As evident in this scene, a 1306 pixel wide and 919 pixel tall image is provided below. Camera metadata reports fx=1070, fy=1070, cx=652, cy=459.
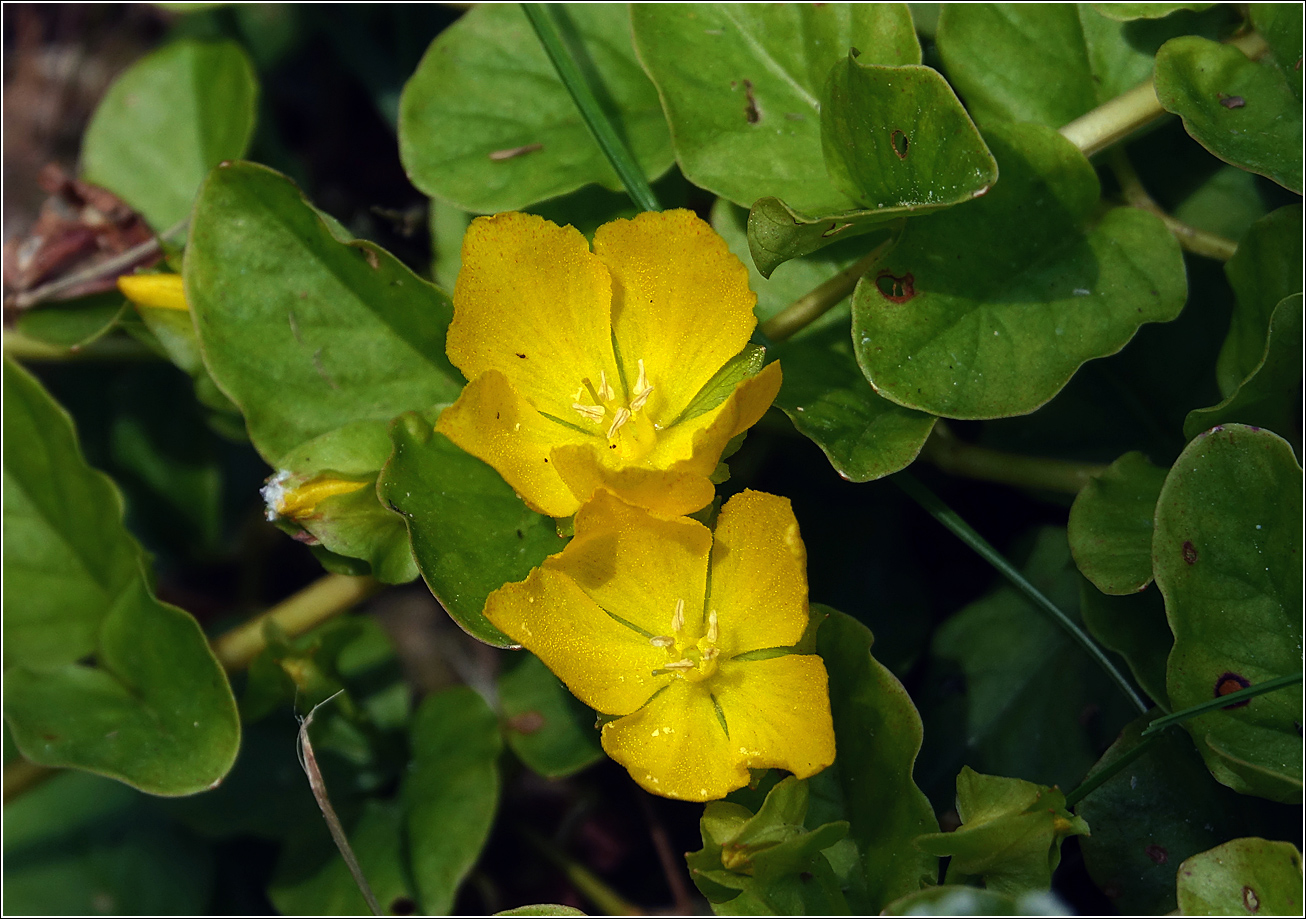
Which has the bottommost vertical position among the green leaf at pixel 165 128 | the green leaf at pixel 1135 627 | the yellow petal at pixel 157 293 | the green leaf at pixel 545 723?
the green leaf at pixel 545 723

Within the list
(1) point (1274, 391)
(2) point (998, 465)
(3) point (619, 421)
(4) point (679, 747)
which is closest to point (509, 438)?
(3) point (619, 421)

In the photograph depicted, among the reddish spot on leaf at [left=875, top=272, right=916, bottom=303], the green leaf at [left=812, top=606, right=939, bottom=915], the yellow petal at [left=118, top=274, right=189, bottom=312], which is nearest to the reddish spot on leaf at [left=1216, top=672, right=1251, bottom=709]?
the green leaf at [left=812, top=606, right=939, bottom=915]

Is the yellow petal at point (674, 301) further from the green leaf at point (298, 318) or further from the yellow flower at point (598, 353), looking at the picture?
the green leaf at point (298, 318)

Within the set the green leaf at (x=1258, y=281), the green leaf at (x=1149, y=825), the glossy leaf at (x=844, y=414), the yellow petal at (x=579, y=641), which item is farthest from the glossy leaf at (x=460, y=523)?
the green leaf at (x=1258, y=281)

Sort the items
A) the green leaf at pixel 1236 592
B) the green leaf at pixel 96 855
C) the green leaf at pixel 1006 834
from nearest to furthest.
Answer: the green leaf at pixel 1006 834 → the green leaf at pixel 1236 592 → the green leaf at pixel 96 855

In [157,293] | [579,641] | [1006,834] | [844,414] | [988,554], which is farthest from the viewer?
[157,293]

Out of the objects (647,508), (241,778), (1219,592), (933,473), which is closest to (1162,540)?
(1219,592)

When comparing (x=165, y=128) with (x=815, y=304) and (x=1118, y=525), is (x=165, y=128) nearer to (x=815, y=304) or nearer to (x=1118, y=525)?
(x=815, y=304)

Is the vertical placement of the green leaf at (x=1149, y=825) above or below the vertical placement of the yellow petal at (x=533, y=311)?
below
